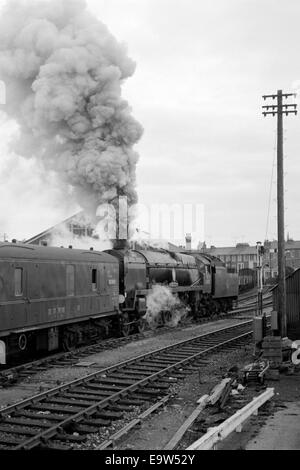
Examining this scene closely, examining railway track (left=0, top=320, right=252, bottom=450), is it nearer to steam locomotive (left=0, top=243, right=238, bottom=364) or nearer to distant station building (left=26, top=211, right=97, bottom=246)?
steam locomotive (left=0, top=243, right=238, bottom=364)

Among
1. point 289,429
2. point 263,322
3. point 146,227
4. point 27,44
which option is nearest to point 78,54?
point 27,44

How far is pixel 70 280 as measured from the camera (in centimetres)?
1466

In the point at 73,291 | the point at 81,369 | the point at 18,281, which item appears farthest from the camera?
the point at 73,291

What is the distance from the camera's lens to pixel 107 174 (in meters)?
20.9

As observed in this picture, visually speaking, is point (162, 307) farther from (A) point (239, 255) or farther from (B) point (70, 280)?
(A) point (239, 255)

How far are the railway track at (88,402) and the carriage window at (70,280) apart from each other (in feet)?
8.99

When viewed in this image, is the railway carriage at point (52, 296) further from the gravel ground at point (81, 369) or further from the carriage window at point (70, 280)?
the gravel ground at point (81, 369)

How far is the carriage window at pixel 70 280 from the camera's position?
1453 cm

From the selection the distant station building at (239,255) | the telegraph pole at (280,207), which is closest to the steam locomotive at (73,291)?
the telegraph pole at (280,207)

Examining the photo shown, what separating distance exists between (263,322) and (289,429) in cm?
799

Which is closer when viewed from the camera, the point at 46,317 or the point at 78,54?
the point at 46,317

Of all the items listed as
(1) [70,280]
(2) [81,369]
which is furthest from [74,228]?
(2) [81,369]

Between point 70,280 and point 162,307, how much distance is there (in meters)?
7.69
